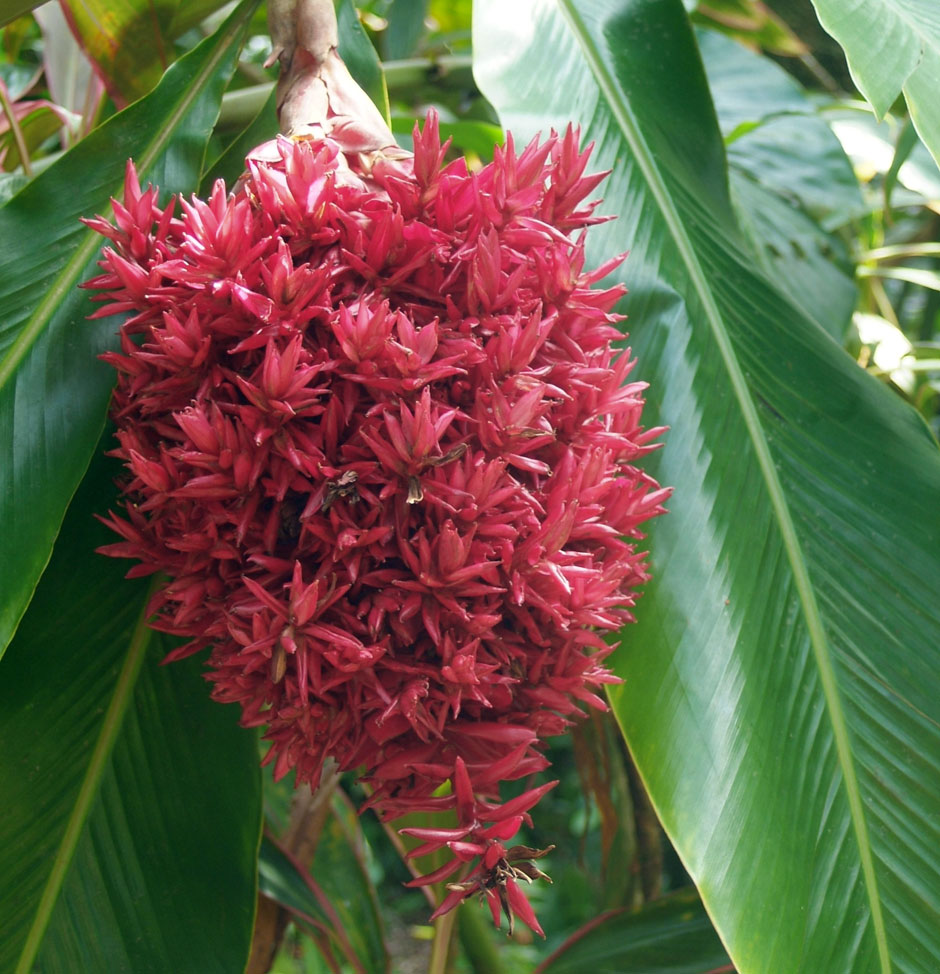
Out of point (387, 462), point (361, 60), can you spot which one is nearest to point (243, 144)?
point (361, 60)

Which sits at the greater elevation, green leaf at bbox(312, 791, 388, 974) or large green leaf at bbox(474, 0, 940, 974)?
large green leaf at bbox(474, 0, 940, 974)

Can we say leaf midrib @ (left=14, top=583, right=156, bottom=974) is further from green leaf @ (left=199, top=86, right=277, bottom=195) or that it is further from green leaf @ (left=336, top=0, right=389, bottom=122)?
green leaf @ (left=336, top=0, right=389, bottom=122)

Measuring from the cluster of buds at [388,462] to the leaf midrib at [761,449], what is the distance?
31cm

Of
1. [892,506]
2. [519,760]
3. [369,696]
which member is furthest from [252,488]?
[892,506]

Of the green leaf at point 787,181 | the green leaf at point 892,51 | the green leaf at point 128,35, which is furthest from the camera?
the green leaf at point 787,181

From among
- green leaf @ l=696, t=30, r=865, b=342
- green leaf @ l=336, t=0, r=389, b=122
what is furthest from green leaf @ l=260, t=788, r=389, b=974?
green leaf @ l=696, t=30, r=865, b=342

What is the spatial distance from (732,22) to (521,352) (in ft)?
6.03

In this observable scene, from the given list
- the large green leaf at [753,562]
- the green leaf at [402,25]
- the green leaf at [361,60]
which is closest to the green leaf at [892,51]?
the large green leaf at [753,562]

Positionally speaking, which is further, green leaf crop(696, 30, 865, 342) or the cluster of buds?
green leaf crop(696, 30, 865, 342)

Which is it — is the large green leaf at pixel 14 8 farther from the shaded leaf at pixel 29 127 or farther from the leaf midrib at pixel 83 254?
the shaded leaf at pixel 29 127

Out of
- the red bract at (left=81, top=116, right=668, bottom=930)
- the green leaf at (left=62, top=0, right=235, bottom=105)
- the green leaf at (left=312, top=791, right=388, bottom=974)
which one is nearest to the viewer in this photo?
the red bract at (left=81, top=116, right=668, bottom=930)

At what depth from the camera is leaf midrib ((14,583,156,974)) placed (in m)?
0.92

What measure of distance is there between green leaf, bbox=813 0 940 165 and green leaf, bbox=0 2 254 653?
0.62 m

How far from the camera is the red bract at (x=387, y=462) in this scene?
62 centimetres
